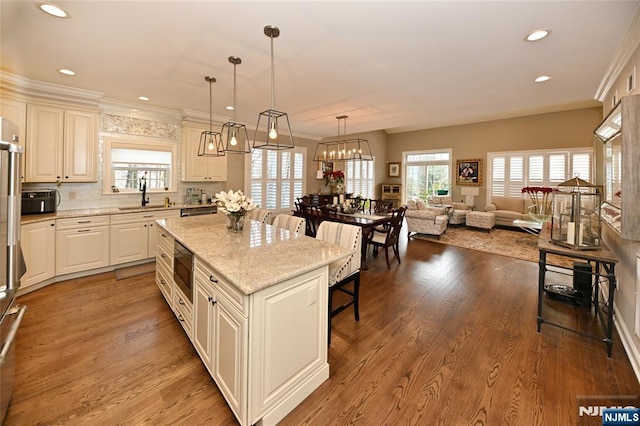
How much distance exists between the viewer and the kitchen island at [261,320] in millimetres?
1506

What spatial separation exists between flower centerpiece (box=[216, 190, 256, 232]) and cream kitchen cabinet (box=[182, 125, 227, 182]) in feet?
9.14

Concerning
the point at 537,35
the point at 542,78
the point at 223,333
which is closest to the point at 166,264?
the point at 223,333

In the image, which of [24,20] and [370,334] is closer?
[24,20]

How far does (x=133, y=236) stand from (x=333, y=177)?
5560 mm

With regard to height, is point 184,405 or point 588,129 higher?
point 588,129

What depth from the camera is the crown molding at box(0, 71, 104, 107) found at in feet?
11.0

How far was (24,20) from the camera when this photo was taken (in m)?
2.25

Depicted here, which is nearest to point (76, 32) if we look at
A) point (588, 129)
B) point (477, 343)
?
point (477, 343)

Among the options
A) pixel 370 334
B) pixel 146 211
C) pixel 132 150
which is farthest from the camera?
pixel 132 150

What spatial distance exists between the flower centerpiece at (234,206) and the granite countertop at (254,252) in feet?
0.33

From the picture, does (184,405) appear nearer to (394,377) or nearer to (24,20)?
(394,377)

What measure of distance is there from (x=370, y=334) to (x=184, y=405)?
160 cm

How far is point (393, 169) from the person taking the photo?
35.9ft

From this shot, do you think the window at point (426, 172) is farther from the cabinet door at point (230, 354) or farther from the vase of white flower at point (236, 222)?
the cabinet door at point (230, 354)
